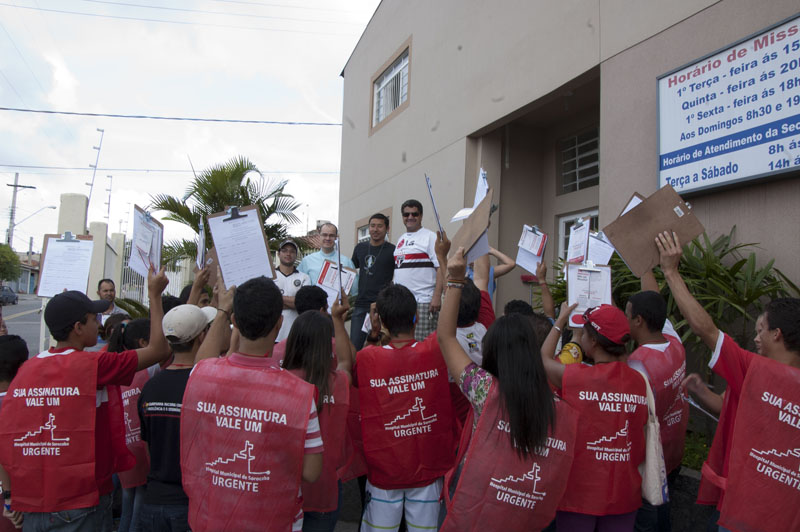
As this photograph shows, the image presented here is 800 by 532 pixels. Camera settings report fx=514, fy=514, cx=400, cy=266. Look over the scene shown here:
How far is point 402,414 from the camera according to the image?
8.71 ft

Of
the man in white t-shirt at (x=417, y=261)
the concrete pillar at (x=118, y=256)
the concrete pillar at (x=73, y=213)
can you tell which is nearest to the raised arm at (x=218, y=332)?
the man in white t-shirt at (x=417, y=261)

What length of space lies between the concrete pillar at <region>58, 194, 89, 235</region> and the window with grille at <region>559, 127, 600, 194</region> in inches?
336

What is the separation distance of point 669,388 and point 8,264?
5652 cm

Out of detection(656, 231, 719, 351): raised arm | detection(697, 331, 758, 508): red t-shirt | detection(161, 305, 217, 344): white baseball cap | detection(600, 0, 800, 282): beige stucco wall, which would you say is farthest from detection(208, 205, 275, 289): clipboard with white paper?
detection(600, 0, 800, 282): beige stucco wall

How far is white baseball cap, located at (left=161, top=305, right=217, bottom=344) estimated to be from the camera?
2.56m

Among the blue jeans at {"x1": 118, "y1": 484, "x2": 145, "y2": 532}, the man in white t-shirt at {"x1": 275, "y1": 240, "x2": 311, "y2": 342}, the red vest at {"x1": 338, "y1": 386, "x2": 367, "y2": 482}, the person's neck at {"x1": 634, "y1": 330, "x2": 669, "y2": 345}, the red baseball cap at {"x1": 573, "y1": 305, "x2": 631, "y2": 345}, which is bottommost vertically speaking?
the blue jeans at {"x1": 118, "y1": 484, "x2": 145, "y2": 532}

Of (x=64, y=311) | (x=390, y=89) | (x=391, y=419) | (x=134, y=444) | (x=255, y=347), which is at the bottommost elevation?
(x=134, y=444)

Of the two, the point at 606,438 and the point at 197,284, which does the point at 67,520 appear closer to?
the point at 197,284

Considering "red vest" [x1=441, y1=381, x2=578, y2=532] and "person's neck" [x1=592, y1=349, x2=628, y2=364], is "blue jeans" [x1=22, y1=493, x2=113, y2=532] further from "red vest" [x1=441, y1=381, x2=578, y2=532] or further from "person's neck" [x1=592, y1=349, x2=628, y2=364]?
"person's neck" [x1=592, y1=349, x2=628, y2=364]

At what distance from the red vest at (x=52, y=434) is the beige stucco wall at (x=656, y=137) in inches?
187

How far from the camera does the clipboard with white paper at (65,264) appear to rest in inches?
160

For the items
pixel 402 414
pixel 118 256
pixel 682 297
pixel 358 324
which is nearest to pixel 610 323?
pixel 682 297

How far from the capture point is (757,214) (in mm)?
4172

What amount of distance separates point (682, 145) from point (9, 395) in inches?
205
